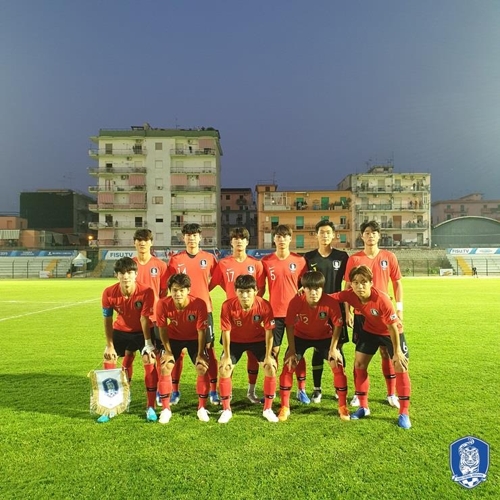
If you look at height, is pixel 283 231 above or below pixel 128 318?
above

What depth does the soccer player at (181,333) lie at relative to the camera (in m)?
5.02

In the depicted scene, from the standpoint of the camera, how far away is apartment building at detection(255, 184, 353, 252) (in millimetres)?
57156

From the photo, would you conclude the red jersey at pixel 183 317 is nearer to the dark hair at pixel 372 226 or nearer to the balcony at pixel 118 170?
the dark hair at pixel 372 226

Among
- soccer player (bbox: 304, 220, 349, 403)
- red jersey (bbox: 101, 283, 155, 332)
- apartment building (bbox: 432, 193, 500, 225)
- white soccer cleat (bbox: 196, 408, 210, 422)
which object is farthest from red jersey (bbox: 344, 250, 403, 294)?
apartment building (bbox: 432, 193, 500, 225)

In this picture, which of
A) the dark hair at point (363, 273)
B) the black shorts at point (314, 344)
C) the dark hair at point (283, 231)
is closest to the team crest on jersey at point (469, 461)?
the black shorts at point (314, 344)

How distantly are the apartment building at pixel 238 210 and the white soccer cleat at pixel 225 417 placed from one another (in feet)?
209

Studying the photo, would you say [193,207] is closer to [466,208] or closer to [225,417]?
[225,417]

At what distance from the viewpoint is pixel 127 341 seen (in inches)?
215

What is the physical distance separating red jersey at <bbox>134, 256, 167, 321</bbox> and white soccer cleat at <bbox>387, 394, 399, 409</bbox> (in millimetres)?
3384

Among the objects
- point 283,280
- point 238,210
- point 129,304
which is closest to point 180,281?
point 129,304

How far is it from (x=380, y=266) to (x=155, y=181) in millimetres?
54715

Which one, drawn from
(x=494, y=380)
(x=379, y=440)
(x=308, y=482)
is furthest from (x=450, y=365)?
(x=308, y=482)

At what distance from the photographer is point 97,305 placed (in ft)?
55.9

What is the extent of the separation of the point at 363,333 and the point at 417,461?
165 cm
